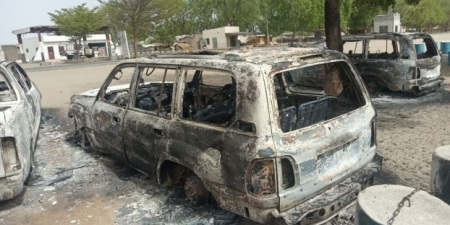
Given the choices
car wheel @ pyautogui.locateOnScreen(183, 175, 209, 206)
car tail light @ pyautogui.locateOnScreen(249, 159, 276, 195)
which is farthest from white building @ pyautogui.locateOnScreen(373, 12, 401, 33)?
car tail light @ pyautogui.locateOnScreen(249, 159, 276, 195)

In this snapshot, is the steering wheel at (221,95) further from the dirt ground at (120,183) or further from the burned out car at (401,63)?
the burned out car at (401,63)

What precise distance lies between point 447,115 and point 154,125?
5.87m

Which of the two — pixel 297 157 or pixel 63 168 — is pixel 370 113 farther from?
pixel 63 168

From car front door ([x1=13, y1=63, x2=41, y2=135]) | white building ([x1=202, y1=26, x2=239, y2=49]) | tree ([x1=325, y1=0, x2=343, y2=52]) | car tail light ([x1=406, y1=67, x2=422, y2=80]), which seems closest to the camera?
car front door ([x1=13, y1=63, x2=41, y2=135])

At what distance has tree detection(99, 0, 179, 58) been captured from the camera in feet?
103

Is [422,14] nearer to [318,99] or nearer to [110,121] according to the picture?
[318,99]

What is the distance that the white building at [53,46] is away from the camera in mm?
53656

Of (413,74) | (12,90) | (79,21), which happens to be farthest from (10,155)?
(79,21)

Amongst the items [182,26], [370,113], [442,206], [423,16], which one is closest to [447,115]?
[370,113]

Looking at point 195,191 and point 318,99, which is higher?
point 318,99

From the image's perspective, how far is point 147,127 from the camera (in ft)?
12.0

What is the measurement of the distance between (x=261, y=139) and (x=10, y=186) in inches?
113

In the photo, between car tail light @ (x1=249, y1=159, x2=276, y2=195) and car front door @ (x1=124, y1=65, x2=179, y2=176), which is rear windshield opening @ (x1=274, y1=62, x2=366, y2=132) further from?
car front door @ (x1=124, y1=65, x2=179, y2=176)

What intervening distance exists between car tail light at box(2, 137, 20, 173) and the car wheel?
191 cm
